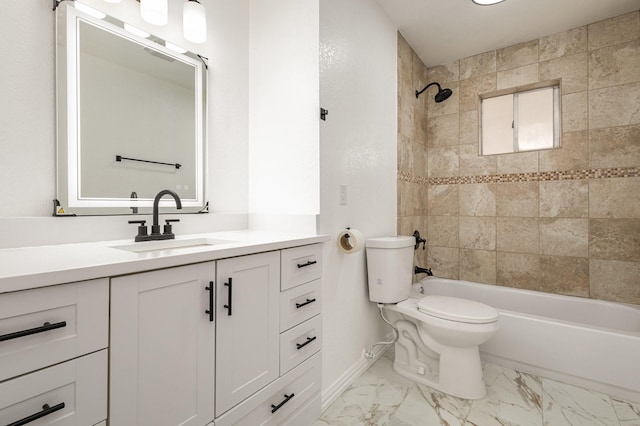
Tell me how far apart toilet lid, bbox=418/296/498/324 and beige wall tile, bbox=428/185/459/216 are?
1233 mm

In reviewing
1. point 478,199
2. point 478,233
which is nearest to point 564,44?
point 478,199

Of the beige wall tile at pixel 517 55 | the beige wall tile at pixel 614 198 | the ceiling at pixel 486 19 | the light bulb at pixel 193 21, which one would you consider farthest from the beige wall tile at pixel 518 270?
the light bulb at pixel 193 21

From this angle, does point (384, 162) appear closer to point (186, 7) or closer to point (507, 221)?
point (507, 221)

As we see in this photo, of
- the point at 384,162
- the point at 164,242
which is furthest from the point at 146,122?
the point at 384,162

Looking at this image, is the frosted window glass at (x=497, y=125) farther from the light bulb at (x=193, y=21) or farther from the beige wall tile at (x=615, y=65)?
the light bulb at (x=193, y=21)

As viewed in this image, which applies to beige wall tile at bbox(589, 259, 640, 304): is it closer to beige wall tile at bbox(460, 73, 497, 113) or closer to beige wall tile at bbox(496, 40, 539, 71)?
beige wall tile at bbox(460, 73, 497, 113)

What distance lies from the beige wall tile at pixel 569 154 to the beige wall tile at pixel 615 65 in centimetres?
39

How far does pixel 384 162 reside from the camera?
223cm

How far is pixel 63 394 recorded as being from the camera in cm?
67

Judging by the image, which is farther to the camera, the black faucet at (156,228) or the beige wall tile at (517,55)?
the beige wall tile at (517,55)

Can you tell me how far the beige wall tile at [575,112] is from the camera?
7.59ft

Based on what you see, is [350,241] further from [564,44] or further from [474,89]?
[564,44]

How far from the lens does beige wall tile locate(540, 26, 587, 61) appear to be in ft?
7.64

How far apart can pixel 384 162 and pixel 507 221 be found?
1.32 m
